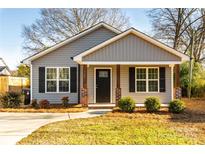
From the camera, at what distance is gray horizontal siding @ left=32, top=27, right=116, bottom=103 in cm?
1794

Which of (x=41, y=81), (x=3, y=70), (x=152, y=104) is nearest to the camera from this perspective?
(x=152, y=104)

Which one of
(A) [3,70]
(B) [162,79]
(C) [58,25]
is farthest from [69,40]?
(C) [58,25]

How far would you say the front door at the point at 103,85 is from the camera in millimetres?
17828

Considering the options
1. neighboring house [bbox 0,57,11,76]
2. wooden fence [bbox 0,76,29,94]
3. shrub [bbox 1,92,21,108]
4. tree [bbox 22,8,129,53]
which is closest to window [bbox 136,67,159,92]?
shrub [bbox 1,92,21,108]

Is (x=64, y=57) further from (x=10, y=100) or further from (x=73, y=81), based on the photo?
(x=10, y=100)

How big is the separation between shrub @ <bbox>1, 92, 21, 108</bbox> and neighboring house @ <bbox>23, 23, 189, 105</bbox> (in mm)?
1198

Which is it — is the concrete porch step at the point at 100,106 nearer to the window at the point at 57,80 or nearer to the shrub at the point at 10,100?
the window at the point at 57,80

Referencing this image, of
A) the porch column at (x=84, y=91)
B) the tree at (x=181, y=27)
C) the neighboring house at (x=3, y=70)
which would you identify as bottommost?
the porch column at (x=84, y=91)

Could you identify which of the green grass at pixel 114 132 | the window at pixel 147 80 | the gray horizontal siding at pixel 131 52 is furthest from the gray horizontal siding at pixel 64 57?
the green grass at pixel 114 132

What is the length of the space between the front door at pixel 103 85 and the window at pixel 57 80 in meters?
1.68

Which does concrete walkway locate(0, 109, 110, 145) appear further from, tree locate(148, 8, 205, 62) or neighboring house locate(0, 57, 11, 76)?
tree locate(148, 8, 205, 62)

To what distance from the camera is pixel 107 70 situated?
1788 cm

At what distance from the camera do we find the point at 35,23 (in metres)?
32.0

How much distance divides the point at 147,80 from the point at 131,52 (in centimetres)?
209
